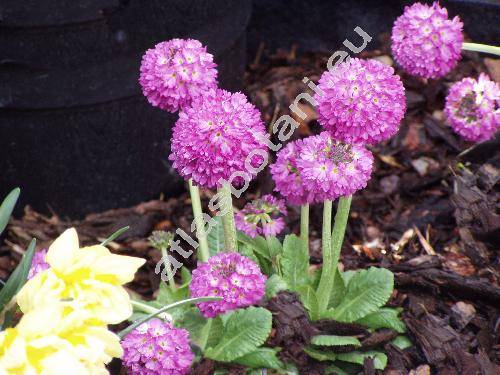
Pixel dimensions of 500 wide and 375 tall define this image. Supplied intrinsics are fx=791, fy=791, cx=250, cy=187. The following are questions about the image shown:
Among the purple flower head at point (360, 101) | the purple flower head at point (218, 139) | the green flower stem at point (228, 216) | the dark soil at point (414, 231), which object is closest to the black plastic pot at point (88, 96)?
the dark soil at point (414, 231)

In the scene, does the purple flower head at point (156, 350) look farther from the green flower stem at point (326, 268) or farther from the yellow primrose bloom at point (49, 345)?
the yellow primrose bloom at point (49, 345)

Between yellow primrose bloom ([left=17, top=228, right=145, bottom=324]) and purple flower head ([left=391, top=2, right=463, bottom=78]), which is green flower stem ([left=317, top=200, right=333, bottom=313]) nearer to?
purple flower head ([left=391, top=2, right=463, bottom=78])

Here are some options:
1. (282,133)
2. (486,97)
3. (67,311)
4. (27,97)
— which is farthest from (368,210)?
(67,311)

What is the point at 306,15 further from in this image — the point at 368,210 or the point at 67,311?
the point at 67,311

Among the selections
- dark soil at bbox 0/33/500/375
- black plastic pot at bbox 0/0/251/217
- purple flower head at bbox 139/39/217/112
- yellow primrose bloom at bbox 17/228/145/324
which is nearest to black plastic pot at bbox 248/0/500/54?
dark soil at bbox 0/33/500/375

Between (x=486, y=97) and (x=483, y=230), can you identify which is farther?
(x=483, y=230)

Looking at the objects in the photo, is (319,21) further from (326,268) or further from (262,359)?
(262,359)
